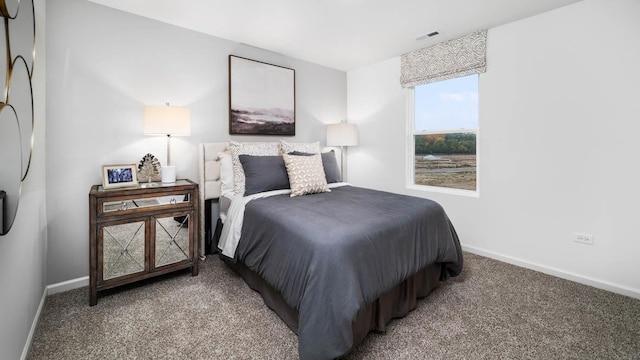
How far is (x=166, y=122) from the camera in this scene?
2.51 meters

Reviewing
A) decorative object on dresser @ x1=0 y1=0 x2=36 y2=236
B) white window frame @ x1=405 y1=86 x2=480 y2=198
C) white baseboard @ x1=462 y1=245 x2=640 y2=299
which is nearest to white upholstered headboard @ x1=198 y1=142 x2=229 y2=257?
decorative object on dresser @ x1=0 y1=0 x2=36 y2=236

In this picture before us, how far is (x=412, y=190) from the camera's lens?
12.4ft

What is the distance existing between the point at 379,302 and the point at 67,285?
8.32ft

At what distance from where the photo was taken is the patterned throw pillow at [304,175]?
2.69m

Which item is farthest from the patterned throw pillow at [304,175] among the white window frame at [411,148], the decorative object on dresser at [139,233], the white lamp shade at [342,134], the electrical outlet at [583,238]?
the electrical outlet at [583,238]

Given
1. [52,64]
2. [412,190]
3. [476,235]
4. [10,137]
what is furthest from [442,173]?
[52,64]

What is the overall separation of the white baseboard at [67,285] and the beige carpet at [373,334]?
0.09m

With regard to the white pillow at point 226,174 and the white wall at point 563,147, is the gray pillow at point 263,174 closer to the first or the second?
the white pillow at point 226,174

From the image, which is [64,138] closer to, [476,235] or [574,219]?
[476,235]

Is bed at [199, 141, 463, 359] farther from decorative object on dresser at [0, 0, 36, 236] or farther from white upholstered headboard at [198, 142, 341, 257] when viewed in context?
decorative object on dresser at [0, 0, 36, 236]

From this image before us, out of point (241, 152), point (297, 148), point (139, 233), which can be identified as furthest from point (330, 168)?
point (139, 233)

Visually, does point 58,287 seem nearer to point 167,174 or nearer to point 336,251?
point 167,174

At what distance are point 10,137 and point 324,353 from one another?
1.74m

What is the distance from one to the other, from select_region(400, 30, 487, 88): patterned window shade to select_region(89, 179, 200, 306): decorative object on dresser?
115 inches
